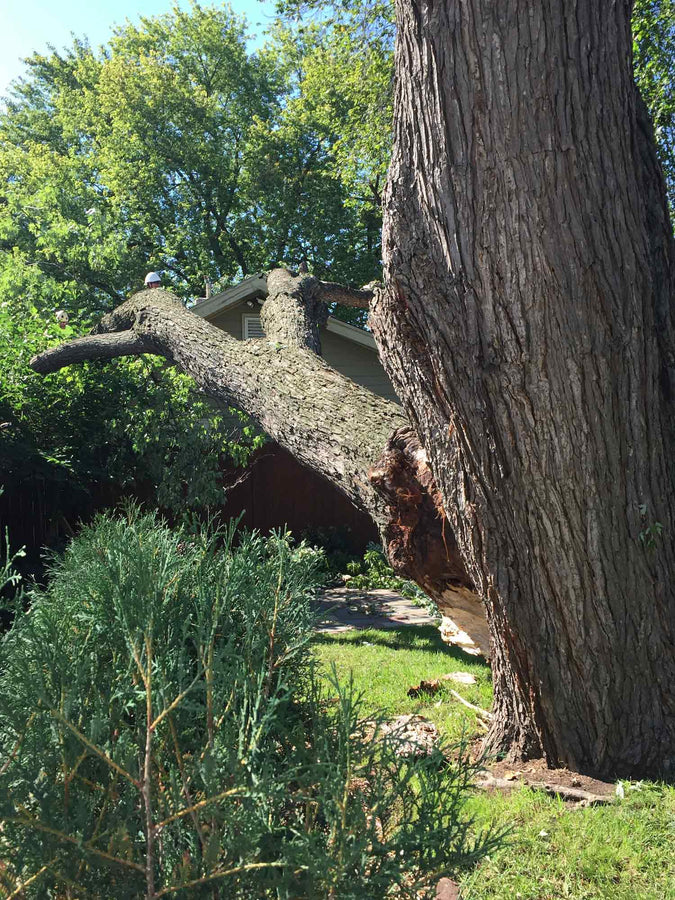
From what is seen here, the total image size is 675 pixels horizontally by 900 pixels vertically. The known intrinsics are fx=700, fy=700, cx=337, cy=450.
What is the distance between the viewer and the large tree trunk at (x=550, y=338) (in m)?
2.90

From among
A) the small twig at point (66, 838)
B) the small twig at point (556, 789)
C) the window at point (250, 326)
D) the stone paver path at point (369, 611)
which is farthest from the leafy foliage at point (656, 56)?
the small twig at point (66, 838)

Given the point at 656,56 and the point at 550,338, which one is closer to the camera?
the point at 550,338

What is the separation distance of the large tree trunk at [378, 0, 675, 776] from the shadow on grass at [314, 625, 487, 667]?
124 inches

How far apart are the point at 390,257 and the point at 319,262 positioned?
19308mm

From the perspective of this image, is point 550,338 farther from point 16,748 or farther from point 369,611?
point 369,611

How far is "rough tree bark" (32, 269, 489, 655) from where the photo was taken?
3.51 meters

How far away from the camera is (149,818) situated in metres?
1.35

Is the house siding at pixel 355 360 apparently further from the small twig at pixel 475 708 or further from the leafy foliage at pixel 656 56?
the small twig at pixel 475 708

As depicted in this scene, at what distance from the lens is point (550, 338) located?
9.54 ft

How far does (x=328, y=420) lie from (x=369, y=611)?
16.0 feet

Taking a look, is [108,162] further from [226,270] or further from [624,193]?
[624,193]

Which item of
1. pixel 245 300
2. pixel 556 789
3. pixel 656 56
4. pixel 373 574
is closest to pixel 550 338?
pixel 556 789

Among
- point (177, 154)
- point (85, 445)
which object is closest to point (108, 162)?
point (177, 154)

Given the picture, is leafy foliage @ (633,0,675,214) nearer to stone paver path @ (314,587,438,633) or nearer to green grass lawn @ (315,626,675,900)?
stone paver path @ (314,587,438,633)
